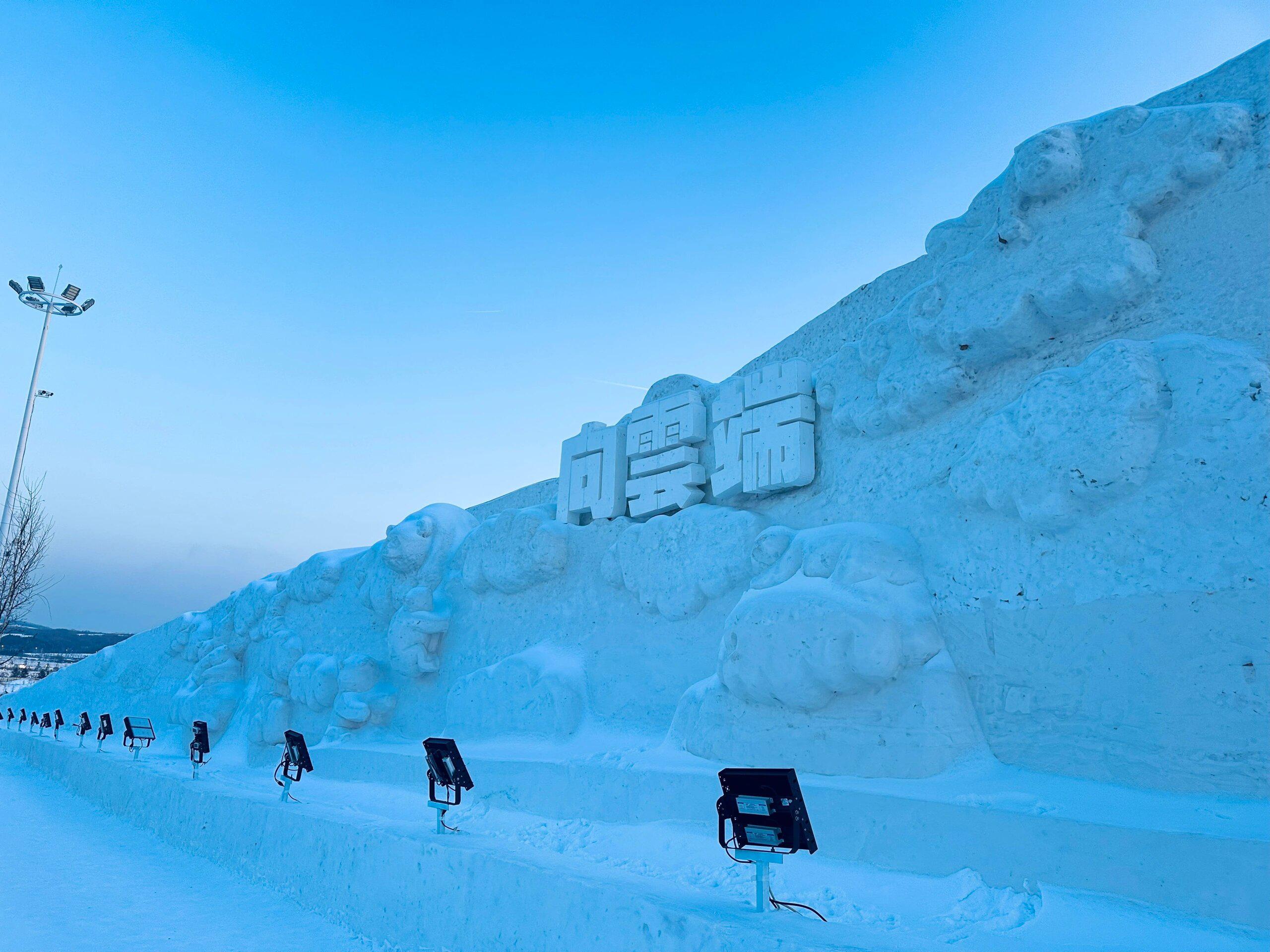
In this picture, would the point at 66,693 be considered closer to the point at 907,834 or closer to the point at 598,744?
the point at 598,744

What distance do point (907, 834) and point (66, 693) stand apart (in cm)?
2112

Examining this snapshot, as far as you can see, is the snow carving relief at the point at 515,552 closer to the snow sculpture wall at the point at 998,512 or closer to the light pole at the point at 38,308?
the snow sculpture wall at the point at 998,512

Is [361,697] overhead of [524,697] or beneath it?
beneath

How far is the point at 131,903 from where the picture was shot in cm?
516

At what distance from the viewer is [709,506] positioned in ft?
25.6

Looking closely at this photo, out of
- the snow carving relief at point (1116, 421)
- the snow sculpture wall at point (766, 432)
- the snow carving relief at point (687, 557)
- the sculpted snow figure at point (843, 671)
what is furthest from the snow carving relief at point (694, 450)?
the snow carving relief at point (1116, 421)

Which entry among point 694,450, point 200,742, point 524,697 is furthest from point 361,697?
point 694,450

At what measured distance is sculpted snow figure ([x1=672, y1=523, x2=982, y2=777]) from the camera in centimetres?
530

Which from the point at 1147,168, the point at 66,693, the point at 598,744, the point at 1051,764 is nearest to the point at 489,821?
the point at 598,744

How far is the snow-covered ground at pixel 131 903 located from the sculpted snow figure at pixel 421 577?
128 inches

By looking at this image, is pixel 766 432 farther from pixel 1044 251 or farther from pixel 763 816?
pixel 763 816

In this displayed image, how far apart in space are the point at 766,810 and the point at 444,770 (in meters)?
2.56

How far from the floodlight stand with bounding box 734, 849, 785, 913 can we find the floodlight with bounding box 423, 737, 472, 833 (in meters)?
2.15

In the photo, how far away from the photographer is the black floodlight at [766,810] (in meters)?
3.09
